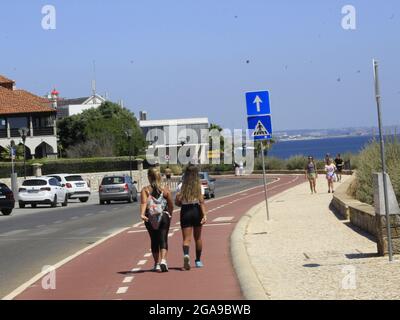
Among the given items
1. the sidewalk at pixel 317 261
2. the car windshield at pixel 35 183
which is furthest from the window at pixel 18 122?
the sidewalk at pixel 317 261

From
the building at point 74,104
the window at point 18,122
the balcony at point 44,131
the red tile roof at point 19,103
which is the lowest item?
the balcony at point 44,131

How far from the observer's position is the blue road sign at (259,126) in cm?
2131

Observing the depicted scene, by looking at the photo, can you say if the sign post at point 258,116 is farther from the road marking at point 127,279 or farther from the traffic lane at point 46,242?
the road marking at point 127,279

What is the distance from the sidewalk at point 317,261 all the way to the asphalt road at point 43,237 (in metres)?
4.02

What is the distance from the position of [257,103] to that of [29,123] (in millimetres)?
60262

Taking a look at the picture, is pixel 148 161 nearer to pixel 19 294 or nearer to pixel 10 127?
pixel 10 127

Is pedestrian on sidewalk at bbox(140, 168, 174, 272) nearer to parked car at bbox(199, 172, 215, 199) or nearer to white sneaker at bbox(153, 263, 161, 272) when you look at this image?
white sneaker at bbox(153, 263, 161, 272)

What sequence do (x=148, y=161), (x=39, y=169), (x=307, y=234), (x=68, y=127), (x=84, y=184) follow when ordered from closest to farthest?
(x=307, y=234)
(x=84, y=184)
(x=39, y=169)
(x=148, y=161)
(x=68, y=127)

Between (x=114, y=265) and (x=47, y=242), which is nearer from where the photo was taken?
(x=114, y=265)

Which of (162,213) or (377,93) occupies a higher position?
(377,93)

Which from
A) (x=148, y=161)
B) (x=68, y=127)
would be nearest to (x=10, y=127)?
(x=148, y=161)
